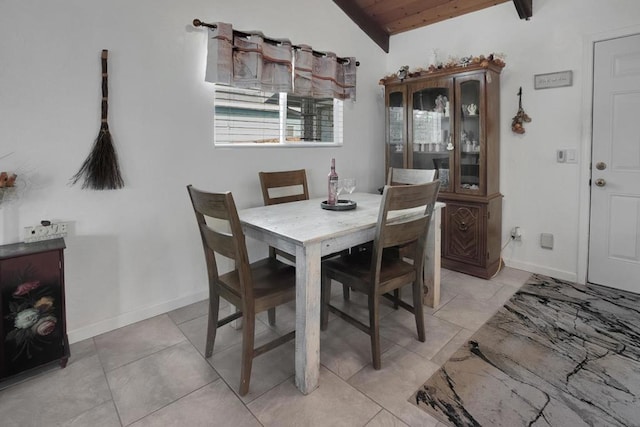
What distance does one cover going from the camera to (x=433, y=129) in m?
3.51

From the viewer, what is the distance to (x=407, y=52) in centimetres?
392

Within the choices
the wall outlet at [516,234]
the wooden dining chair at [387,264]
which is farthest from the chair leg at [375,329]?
the wall outlet at [516,234]

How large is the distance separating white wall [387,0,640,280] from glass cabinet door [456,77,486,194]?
36cm

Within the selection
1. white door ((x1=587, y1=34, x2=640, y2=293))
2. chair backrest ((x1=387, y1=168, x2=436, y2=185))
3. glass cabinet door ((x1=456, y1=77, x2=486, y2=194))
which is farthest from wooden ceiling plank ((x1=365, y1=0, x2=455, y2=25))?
chair backrest ((x1=387, y1=168, x2=436, y2=185))

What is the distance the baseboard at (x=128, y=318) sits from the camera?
86.1 inches

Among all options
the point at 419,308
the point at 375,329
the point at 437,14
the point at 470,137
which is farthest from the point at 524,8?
the point at 375,329

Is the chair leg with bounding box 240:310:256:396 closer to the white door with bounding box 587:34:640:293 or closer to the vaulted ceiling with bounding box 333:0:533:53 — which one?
the white door with bounding box 587:34:640:293

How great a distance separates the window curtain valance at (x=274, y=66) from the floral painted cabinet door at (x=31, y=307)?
151cm

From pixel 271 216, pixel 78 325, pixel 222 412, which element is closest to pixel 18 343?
pixel 78 325

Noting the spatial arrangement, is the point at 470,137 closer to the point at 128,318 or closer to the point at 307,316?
the point at 307,316

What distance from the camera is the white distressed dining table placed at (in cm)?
164

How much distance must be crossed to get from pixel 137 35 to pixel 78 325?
184cm

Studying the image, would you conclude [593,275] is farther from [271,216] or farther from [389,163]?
[271,216]

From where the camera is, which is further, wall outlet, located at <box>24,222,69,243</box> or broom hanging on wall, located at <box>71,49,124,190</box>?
broom hanging on wall, located at <box>71,49,124,190</box>
